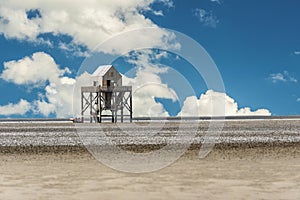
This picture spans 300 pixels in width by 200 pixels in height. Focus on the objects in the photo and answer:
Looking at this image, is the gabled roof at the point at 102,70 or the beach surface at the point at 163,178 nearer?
the beach surface at the point at 163,178

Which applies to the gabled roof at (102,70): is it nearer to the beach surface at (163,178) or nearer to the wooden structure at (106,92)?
the wooden structure at (106,92)

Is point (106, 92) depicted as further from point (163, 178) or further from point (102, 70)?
point (163, 178)

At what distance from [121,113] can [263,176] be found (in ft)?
178

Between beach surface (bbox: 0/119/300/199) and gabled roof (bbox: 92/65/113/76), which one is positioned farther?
gabled roof (bbox: 92/65/113/76)

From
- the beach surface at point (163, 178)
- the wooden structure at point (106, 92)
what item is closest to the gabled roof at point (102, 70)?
the wooden structure at point (106, 92)

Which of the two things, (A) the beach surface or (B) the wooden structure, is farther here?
(B) the wooden structure

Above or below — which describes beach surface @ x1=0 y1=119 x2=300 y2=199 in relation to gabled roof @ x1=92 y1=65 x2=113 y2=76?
below

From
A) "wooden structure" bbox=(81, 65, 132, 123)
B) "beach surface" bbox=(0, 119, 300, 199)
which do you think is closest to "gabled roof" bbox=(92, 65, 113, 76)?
"wooden structure" bbox=(81, 65, 132, 123)

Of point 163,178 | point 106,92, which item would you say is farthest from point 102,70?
point 163,178

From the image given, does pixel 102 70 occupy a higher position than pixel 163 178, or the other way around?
pixel 102 70

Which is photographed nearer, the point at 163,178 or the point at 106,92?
the point at 163,178

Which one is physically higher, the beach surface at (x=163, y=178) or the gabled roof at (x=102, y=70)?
the gabled roof at (x=102, y=70)

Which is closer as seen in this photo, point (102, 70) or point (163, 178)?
point (163, 178)

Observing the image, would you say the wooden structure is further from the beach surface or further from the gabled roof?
the beach surface
